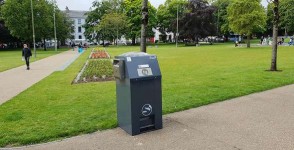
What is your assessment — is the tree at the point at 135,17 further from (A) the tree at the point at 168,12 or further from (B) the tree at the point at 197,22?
(B) the tree at the point at 197,22

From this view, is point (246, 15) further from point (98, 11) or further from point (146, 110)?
point (98, 11)

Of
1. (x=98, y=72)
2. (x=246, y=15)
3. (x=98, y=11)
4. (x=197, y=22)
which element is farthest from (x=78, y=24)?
(x=98, y=72)

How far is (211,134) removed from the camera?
4.95m

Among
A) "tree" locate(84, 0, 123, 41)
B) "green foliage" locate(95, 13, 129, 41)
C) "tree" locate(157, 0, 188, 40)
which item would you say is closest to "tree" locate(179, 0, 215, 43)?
"tree" locate(157, 0, 188, 40)

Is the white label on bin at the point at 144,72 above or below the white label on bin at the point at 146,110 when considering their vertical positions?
above

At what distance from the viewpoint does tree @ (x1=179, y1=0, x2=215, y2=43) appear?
65.1m

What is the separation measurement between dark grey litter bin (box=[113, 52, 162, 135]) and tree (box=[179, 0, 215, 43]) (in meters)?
61.6

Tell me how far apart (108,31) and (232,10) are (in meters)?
38.9

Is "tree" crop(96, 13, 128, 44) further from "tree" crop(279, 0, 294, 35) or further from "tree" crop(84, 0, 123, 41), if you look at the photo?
"tree" crop(279, 0, 294, 35)

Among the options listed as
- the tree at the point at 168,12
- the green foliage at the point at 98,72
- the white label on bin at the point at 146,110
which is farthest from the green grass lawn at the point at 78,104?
the tree at the point at 168,12

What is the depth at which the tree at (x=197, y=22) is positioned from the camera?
65062 millimetres

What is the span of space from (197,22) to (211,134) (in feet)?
204

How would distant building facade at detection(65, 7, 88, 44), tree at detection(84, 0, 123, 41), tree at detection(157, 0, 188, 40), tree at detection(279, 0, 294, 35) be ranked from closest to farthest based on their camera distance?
tree at detection(279, 0, 294, 35) → tree at detection(157, 0, 188, 40) → tree at detection(84, 0, 123, 41) → distant building facade at detection(65, 7, 88, 44)

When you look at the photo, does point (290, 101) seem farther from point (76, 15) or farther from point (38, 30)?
point (76, 15)
